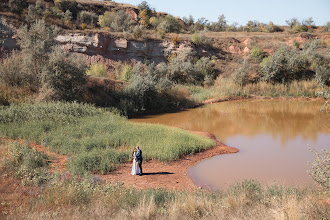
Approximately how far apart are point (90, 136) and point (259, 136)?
33.7ft

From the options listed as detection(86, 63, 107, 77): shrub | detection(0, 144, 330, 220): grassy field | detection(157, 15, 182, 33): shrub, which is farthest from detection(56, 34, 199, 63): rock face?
detection(0, 144, 330, 220): grassy field

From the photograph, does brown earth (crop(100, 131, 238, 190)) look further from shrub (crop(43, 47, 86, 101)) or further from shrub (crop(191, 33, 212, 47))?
shrub (crop(191, 33, 212, 47))

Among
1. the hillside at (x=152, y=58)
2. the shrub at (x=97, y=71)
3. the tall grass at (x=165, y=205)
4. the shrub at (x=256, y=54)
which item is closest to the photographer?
the tall grass at (x=165, y=205)

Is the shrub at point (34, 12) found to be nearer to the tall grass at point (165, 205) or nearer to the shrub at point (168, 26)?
the shrub at point (168, 26)

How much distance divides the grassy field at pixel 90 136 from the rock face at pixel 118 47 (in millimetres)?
19049

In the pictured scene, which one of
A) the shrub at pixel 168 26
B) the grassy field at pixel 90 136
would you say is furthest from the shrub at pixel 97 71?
the shrub at pixel 168 26

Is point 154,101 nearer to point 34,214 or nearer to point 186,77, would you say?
point 186,77

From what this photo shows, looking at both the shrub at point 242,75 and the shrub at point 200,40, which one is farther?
the shrub at point 200,40

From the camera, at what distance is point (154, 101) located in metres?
26.6

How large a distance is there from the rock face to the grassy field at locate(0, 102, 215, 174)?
19.0 m

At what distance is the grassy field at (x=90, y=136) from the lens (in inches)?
443

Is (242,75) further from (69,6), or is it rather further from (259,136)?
(69,6)

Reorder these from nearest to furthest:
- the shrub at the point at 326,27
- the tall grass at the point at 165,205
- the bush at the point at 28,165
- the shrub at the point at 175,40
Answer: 1. the tall grass at the point at 165,205
2. the bush at the point at 28,165
3. the shrub at the point at 175,40
4. the shrub at the point at 326,27

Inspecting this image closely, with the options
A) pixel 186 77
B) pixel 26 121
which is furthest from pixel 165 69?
pixel 26 121
